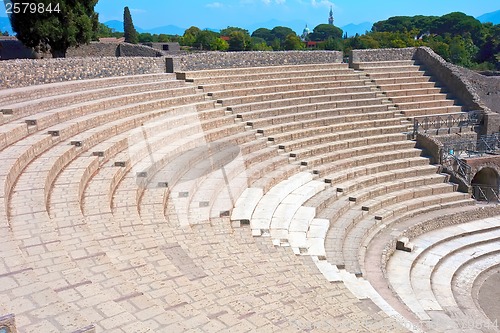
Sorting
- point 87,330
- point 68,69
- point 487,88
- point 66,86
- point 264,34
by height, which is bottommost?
point 87,330

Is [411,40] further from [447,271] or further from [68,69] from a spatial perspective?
[68,69]

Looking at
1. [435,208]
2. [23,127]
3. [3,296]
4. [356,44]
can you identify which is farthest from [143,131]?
[356,44]

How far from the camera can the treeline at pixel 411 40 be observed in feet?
183

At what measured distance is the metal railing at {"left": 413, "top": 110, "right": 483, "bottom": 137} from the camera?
575 inches

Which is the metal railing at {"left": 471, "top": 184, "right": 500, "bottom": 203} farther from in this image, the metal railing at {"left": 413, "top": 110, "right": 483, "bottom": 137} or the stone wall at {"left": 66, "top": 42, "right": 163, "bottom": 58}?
the stone wall at {"left": 66, "top": 42, "right": 163, "bottom": 58}

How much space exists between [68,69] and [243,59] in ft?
18.3

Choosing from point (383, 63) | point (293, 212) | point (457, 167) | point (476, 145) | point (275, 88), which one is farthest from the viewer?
point (383, 63)

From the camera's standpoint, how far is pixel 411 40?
5956cm

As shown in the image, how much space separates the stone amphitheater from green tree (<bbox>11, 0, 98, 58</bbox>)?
4218 mm

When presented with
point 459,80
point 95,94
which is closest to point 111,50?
point 95,94

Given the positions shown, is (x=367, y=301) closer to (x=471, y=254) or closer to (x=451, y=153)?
(x=471, y=254)

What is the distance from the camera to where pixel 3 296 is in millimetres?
3279

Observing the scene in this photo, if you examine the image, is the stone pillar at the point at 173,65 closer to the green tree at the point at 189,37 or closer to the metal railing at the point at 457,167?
the metal railing at the point at 457,167

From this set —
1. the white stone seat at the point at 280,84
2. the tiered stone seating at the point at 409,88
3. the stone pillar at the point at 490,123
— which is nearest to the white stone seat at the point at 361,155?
the tiered stone seating at the point at 409,88
